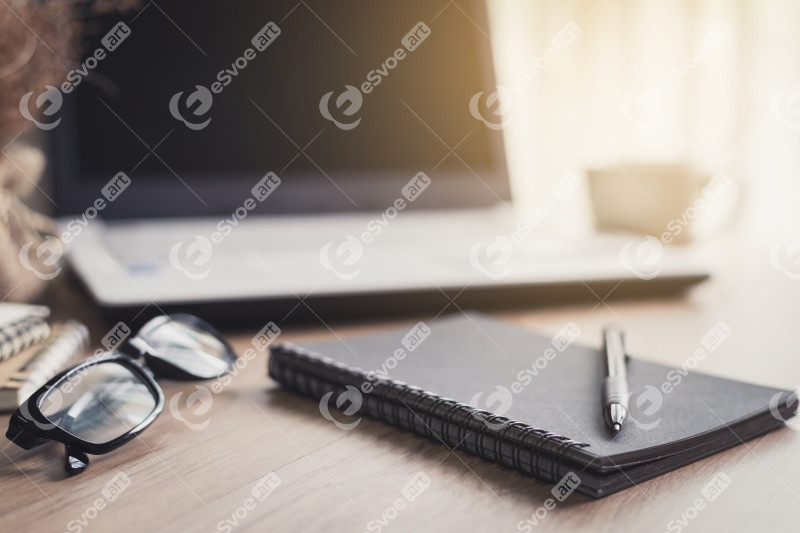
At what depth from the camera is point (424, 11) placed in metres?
1.10

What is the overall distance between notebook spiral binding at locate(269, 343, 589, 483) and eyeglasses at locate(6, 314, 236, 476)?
8cm

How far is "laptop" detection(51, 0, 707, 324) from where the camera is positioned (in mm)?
885

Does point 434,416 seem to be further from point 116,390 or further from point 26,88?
point 26,88

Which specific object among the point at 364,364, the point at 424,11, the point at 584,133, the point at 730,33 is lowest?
the point at 364,364

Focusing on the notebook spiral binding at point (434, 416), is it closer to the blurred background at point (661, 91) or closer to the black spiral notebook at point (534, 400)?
the black spiral notebook at point (534, 400)

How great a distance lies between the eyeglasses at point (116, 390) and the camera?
44 centimetres

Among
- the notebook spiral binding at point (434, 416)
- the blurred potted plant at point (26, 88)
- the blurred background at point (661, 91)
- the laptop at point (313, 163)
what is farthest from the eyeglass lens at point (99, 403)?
the blurred background at point (661, 91)

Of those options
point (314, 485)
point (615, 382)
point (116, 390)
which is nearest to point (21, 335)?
point (116, 390)

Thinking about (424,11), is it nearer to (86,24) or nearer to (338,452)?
(86,24)

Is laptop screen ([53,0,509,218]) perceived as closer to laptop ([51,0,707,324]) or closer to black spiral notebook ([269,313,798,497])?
laptop ([51,0,707,324])

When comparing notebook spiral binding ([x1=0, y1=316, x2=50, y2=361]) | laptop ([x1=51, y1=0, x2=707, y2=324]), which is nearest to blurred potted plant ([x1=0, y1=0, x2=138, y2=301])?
laptop ([x1=51, y1=0, x2=707, y2=324])

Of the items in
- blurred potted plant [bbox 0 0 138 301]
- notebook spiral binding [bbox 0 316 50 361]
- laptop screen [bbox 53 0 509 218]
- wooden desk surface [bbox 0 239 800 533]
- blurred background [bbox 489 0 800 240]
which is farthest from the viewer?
blurred background [bbox 489 0 800 240]

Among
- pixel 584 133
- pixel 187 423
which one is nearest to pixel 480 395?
pixel 187 423

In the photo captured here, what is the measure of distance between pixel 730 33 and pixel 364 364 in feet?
7.02
